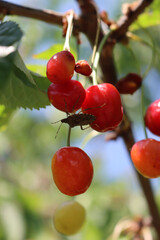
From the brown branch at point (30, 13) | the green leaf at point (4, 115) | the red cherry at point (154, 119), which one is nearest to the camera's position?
the red cherry at point (154, 119)

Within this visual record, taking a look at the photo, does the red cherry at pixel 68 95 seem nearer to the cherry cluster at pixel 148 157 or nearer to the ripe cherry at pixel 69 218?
the cherry cluster at pixel 148 157

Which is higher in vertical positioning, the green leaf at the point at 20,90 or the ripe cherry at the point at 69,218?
the green leaf at the point at 20,90

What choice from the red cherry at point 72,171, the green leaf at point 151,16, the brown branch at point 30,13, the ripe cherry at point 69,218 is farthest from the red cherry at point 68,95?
the green leaf at point 151,16

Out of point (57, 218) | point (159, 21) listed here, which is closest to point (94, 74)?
point (57, 218)

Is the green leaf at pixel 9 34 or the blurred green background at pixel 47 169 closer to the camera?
the green leaf at pixel 9 34

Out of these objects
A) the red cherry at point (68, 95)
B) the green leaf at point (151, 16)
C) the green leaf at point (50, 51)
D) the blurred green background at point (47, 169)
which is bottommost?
the blurred green background at point (47, 169)

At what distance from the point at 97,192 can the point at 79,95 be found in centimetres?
251

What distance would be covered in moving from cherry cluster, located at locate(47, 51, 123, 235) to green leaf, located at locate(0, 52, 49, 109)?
0.08 meters

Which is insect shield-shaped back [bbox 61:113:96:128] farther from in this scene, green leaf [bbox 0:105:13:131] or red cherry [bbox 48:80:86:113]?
green leaf [bbox 0:105:13:131]

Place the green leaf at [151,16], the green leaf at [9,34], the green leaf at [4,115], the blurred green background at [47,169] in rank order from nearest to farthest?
1. the green leaf at [9,34]
2. the green leaf at [4,115]
3. the green leaf at [151,16]
4. the blurred green background at [47,169]

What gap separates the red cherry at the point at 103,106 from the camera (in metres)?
0.85

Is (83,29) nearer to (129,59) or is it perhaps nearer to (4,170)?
(129,59)

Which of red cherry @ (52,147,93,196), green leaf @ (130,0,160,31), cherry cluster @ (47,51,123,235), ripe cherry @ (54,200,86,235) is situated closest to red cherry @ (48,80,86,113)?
cherry cluster @ (47,51,123,235)

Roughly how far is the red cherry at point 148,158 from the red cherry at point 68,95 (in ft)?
0.68
